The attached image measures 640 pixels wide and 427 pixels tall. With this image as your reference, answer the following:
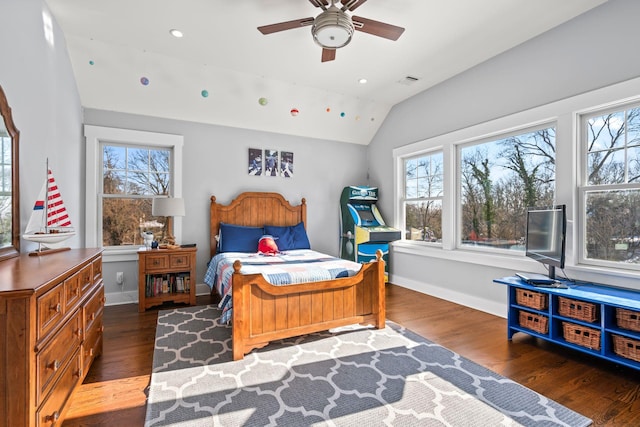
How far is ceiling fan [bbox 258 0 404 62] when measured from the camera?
2.25 meters

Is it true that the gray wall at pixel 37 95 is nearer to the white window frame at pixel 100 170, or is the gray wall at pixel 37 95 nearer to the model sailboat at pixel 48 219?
the model sailboat at pixel 48 219

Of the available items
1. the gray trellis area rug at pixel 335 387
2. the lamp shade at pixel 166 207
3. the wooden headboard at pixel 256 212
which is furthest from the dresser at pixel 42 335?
the wooden headboard at pixel 256 212

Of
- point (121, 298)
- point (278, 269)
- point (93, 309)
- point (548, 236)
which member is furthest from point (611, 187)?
point (121, 298)

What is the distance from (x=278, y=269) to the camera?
285cm

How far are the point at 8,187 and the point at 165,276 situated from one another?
211cm

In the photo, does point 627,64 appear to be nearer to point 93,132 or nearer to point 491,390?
point 491,390

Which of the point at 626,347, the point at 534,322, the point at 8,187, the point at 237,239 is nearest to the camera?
the point at 8,187

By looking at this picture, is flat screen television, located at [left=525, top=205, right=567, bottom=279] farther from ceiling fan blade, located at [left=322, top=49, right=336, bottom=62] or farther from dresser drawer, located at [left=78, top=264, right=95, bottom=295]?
dresser drawer, located at [left=78, top=264, right=95, bottom=295]

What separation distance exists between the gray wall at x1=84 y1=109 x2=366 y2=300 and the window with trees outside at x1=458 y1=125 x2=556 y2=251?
203cm

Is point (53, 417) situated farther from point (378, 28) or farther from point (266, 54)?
point (266, 54)

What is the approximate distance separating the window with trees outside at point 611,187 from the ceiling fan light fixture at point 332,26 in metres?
2.36

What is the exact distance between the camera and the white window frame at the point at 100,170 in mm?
3754

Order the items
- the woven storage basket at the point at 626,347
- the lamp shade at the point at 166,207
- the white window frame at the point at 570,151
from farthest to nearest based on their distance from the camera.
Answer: the lamp shade at the point at 166,207 → the white window frame at the point at 570,151 → the woven storage basket at the point at 626,347

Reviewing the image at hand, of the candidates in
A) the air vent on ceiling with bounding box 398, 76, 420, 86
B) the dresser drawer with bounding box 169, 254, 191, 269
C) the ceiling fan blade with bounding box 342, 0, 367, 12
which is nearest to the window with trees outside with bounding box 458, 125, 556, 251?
the air vent on ceiling with bounding box 398, 76, 420, 86
